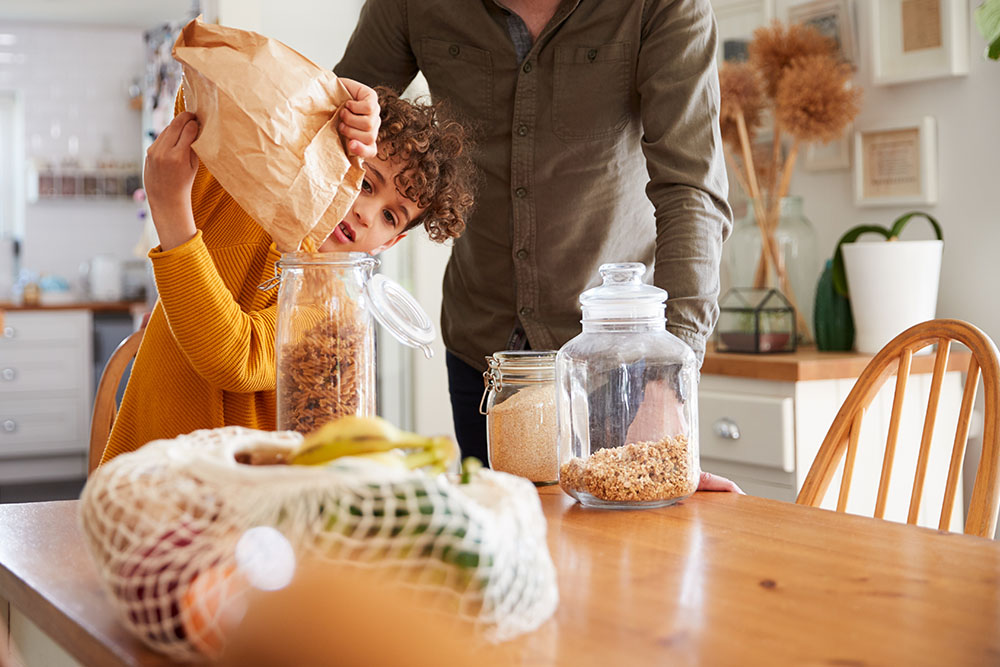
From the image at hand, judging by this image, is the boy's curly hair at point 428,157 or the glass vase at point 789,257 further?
the glass vase at point 789,257

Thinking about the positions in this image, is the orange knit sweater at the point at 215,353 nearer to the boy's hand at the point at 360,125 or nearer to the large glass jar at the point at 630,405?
the boy's hand at the point at 360,125

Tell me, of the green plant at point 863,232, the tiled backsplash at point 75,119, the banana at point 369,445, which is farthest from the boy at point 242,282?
the tiled backsplash at point 75,119

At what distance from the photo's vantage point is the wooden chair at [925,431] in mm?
994

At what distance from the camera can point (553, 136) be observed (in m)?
1.48

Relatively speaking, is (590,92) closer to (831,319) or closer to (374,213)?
(374,213)

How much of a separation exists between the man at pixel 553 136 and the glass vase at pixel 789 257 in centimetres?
98

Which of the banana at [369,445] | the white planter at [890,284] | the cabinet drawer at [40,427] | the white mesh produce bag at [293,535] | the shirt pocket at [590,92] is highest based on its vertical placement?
the shirt pocket at [590,92]

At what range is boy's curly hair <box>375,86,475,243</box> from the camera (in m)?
1.16

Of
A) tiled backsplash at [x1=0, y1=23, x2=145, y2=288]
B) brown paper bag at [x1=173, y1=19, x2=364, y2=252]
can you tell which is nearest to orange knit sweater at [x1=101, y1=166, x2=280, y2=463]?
brown paper bag at [x1=173, y1=19, x2=364, y2=252]

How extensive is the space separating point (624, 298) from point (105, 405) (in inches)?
29.9

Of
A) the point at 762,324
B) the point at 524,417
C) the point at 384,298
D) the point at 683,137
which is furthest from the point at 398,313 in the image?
the point at 762,324

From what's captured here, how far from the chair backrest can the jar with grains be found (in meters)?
0.54

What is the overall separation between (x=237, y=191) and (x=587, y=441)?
391mm

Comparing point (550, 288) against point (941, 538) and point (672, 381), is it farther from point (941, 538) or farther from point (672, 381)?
point (941, 538)
